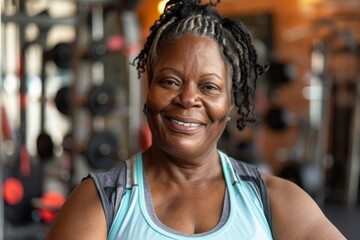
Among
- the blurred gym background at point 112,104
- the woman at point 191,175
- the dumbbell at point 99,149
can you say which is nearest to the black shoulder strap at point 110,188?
the woman at point 191,175

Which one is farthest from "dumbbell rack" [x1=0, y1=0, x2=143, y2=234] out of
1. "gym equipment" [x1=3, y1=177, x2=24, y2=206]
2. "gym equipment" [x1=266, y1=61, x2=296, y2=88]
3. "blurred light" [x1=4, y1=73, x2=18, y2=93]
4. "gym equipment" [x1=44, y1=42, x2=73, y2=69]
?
"gym equipment" [x1=266, y1=61, x2=296, y2=88]

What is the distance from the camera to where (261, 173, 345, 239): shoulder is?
1.25 m

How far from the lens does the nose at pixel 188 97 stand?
47.4 inches

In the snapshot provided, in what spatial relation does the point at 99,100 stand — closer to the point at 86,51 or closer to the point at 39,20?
the point at 86,51

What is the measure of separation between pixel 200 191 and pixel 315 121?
14.1 feet

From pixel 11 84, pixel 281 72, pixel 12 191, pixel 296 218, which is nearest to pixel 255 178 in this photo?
pixel 296 218

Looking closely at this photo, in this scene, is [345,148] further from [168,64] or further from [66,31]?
[168,64]

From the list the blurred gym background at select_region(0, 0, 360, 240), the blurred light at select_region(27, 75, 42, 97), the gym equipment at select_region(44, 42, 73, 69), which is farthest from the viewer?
the blurred light at select_region(27, 75, 42, 97)

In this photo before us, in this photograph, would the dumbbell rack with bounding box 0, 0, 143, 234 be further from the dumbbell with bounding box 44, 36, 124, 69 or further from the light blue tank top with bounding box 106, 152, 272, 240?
the light blue tank top with bounding box 106, 152, 272, 240

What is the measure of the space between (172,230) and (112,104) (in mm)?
2345

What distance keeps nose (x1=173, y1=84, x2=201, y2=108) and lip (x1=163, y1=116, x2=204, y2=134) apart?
3 centimetres

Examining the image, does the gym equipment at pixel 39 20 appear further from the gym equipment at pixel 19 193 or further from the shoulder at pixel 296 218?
the shoulder at pixel 296 218

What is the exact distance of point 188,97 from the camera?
3.96 feet

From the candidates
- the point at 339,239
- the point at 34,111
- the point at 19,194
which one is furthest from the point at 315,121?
the point at 339,239
